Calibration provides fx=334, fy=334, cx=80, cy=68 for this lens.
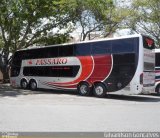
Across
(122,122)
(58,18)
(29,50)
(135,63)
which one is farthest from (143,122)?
(58,18)

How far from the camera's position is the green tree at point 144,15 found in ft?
107

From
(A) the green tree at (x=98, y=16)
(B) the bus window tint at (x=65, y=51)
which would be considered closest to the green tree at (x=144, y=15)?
(A) the green tree at (x=98, y=16)

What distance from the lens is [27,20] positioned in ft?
91.8

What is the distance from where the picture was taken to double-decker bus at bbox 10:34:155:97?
18.3 meters

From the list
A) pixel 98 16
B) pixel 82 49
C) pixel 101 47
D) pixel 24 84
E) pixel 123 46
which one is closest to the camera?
pixel 123 46

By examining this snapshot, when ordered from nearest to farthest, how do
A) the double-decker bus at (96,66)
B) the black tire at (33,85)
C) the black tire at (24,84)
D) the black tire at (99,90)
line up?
the double-decker bus at (96,66)
the black tire at (99,90)
the black tire at (33,85)
the black tire at (24,84)

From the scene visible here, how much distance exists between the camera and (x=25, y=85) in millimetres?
26078

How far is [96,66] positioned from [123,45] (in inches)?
96.4

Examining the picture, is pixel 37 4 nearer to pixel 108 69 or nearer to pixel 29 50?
pixel 29 50

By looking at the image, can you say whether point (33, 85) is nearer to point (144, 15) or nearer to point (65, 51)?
point (65, 51)

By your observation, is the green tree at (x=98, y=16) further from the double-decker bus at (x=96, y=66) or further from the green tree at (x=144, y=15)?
the double-decker bus at (x=96, y=66)

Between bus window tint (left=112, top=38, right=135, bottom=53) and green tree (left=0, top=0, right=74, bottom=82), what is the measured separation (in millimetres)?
9151

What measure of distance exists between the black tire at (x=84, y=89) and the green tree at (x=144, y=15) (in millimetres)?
13627

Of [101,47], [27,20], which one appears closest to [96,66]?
[101,47]
